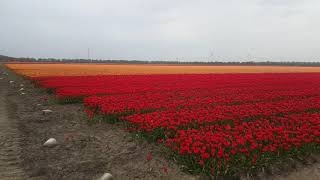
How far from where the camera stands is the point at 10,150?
8.03m

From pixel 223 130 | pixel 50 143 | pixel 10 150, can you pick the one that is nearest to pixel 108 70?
pixel 50 143

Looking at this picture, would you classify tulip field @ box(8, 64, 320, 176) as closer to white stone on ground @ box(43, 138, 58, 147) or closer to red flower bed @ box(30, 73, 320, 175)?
red flower bed @ box(30, 73, 320, 175)

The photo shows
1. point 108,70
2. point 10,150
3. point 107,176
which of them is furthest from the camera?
point 108,70

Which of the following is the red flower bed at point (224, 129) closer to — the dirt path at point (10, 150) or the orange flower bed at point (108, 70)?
the dirt path at point (10, 150)

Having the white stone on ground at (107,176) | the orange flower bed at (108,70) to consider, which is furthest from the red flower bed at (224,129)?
the orange flower bed at (108,70)

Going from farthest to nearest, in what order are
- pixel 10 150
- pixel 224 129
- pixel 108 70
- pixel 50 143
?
pixel 108 70
pixel 224 129
pixel 50 143
pixel 10 150

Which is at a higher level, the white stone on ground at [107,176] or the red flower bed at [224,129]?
the red flower bed at [224,129]

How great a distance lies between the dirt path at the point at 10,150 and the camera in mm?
6576

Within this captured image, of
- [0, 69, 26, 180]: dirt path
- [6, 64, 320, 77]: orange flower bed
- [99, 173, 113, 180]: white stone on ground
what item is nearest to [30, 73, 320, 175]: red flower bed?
[99, 173, 113, 180]: white stone on ground

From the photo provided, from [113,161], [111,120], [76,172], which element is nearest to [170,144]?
[113,161]

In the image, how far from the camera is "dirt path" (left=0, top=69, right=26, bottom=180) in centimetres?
658

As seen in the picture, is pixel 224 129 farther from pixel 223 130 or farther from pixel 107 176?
pixel 107 176

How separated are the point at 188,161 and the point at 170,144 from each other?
830 millimetres

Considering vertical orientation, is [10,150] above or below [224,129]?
below
